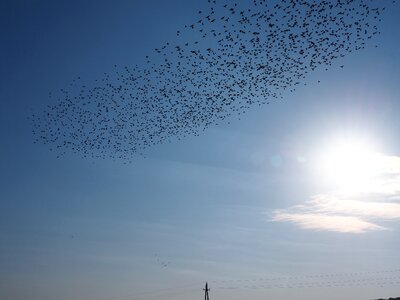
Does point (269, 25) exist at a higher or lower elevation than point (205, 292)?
higher

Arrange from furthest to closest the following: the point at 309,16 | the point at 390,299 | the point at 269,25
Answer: the point at 390,299 < the point at 269,25 < the point at 309,16

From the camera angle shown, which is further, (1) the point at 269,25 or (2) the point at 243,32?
(2) the point at 243,32

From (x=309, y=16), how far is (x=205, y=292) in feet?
164

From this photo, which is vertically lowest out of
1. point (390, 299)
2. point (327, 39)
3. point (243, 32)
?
point (390, 299)

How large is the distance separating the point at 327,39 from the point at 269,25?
231 centimetres

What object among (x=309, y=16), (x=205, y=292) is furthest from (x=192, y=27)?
(x=205, y=292)

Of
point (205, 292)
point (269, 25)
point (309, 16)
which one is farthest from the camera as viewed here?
point (205, 292)

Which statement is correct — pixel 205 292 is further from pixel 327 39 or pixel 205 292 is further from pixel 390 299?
pixel 327 39

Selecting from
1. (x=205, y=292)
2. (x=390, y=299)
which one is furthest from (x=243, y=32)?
(x=390, y=299)

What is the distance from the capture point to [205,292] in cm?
5819

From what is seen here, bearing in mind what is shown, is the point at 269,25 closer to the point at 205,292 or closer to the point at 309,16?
the point at 309,16

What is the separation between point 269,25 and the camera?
16.1m

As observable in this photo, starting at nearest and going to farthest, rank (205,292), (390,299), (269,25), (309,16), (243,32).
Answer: (309,16) → (269,25) → (243,32) → (205,292) → (390,299)

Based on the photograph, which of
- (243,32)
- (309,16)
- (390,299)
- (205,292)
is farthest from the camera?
(390,299)
